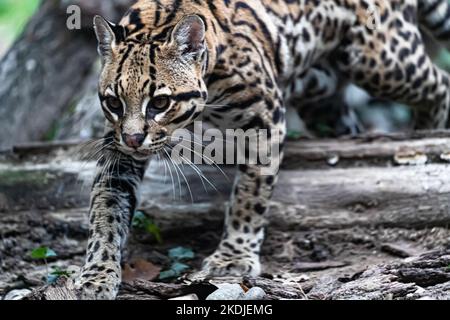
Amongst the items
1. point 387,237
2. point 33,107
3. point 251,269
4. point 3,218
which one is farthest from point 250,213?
point 33,107

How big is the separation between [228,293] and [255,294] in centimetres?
19

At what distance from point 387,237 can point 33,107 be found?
505 centimetres

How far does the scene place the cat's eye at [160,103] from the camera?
19.4 ft

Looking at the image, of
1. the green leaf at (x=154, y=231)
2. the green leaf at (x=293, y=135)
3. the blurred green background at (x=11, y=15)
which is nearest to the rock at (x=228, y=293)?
the green leaf at (x=154, y=231)

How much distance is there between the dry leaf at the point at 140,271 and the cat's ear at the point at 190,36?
182 cm

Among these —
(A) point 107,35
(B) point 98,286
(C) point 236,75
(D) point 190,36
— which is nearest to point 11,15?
(C) point 236,75

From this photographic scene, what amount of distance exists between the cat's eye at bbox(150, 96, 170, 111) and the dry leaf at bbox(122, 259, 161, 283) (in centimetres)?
152

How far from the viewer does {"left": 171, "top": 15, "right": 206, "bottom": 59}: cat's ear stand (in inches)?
237

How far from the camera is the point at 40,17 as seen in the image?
10680 millimetres

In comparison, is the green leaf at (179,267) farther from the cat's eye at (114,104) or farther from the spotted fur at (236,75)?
the cat's eye at (114,104)

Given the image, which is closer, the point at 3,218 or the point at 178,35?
the point at 178,35

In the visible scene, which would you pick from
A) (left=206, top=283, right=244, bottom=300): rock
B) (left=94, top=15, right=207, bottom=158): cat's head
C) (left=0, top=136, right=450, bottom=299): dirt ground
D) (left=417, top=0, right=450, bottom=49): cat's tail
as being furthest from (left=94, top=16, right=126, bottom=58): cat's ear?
(left=417, top=0, right=450, bottom=49): cat's tail

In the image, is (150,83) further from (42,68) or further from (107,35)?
(42,68)
